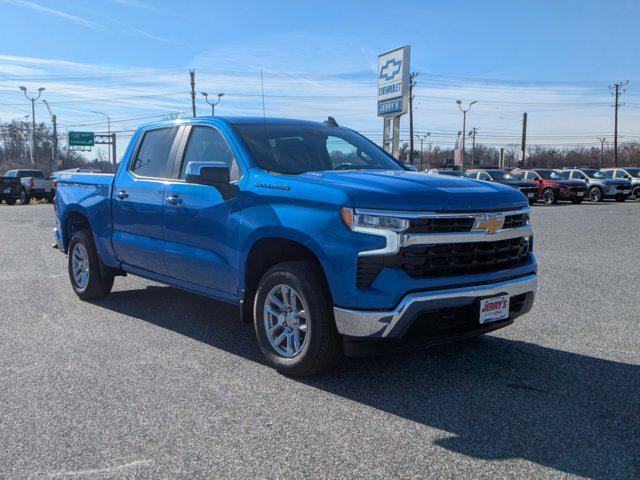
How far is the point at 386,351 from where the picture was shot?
13.0 ft

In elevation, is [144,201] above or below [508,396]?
above

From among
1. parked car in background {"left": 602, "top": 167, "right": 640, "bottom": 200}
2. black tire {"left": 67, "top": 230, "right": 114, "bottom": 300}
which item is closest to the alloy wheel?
black tire {"left": 67, "top": 230, "right": 114, "bottom": 300}

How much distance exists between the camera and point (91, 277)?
22.5 ft

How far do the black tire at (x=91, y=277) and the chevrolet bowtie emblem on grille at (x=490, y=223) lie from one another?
4.40 meters

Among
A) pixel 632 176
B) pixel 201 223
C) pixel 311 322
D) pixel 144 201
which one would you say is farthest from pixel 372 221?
pixel 632 176

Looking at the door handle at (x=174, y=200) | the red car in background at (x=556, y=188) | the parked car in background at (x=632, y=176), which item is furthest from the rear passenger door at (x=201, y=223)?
the parked car in background at (x=632, y=176)

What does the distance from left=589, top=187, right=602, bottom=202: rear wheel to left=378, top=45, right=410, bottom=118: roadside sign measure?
14738 mm

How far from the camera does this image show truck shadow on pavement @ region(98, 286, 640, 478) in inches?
128

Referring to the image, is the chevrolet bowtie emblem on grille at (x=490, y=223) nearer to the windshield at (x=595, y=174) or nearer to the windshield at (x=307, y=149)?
the windshield at (x=307, y=149)

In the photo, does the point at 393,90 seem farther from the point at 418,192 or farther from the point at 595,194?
the point at 418,192

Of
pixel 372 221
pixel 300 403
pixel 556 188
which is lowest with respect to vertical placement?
pixel 300 403

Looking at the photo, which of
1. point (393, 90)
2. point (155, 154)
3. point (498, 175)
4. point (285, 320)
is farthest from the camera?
point (498, 175)

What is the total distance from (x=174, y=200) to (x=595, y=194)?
3278cm

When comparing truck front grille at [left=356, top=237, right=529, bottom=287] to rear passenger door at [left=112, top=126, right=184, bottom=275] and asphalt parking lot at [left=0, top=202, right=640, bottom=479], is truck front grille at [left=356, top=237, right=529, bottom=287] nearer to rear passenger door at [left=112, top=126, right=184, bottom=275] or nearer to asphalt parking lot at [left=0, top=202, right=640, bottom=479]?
asphalt parking lot at [left=0, top=202, right=640, bottom=479]
